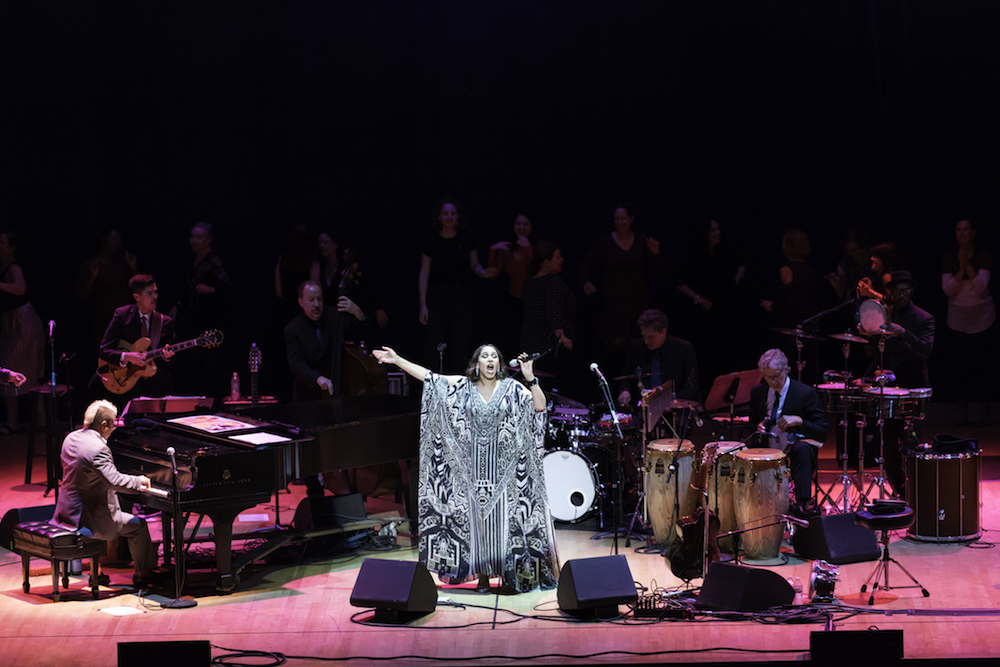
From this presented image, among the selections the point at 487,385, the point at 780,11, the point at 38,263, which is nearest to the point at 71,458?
the point at 487,385

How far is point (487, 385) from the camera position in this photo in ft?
21.7

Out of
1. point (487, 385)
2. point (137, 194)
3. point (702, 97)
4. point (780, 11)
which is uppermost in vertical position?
point (780, 11)

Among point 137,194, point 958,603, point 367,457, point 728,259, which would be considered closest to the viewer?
point 958,603

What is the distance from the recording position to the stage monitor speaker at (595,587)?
6.13 m

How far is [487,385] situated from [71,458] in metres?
2.25

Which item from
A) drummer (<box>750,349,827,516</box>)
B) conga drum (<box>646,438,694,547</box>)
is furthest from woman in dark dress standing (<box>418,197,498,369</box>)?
drummer (<box>750,349,827,516</box>)

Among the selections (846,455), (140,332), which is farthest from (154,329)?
(846,455)

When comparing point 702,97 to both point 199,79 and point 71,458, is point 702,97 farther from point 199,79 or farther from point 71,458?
point 71,458

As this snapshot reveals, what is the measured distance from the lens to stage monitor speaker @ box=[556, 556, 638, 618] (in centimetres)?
613

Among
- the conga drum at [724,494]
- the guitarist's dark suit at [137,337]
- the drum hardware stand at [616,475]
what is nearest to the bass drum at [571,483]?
the drum hardware stand at [616,475]

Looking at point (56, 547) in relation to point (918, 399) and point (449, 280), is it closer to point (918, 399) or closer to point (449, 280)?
point (449, 280)

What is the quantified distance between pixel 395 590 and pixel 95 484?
173 centimetres

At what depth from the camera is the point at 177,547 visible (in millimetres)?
6359

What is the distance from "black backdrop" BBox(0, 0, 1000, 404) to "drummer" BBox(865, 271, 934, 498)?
2.44m
